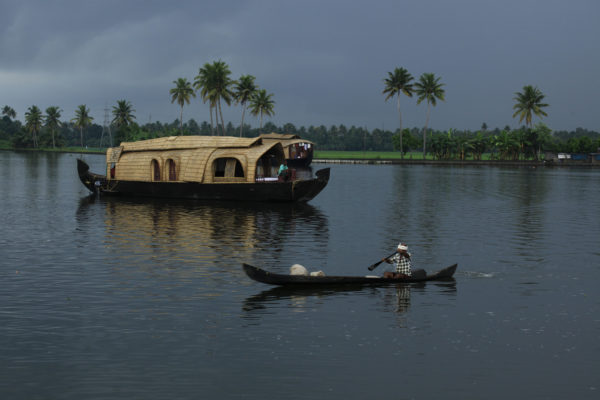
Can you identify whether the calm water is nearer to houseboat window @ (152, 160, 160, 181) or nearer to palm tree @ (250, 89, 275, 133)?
houseboat window @ (152, 160, 160, 181)

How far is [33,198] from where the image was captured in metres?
44.0

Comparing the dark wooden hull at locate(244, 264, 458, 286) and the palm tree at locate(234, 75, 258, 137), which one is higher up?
the palm tree at locate(234, 75, 258, 137)

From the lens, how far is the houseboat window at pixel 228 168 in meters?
39.7

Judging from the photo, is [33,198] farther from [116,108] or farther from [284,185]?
[116,108]

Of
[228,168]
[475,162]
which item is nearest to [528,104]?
[475,162]

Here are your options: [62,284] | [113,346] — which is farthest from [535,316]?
[62,284]

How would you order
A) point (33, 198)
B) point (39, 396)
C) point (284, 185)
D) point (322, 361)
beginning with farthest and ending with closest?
point (33, 198), point (284, 185), point (322, 361), point (39, 396)

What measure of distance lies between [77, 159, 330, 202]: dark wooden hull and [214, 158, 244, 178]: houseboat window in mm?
1042

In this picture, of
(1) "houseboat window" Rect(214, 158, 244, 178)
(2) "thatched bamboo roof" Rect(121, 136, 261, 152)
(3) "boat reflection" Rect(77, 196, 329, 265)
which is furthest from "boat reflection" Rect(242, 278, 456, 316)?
(1) "houseboat window" Rect(214, 158, 244, 178)

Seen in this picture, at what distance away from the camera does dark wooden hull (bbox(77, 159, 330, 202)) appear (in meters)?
38.9

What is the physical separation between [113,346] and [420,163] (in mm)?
122058

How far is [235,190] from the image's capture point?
3938 cm

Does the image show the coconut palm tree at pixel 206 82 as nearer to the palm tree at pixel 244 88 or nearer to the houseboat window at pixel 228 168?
the palm tree at pixel 244 88

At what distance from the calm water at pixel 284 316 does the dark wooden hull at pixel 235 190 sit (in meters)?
8.57
